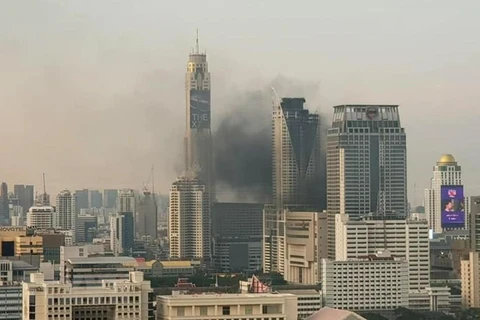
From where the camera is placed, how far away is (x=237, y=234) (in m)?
55.0

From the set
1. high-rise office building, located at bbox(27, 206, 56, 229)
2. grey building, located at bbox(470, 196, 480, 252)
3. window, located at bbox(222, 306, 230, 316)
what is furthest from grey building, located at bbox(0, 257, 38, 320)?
high-rise office building, located at bbox(27, 206, 56, 229)

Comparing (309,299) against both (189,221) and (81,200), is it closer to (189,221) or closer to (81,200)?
(81,200)

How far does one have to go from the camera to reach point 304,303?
35469mm

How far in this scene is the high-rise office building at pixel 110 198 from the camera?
163ft

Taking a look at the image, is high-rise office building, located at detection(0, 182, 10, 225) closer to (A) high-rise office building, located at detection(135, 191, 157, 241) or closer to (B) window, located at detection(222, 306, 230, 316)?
(A) high-rise office building, located at detection(135, 191, 157, 241)

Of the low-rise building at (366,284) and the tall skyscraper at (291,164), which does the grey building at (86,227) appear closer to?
the tall skyscraper at (291,164)

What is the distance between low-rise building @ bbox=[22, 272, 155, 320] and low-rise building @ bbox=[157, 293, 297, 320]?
35 centimetres

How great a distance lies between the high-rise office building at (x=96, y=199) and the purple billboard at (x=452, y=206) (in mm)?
12380

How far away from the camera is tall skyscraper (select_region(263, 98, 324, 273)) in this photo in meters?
49.7

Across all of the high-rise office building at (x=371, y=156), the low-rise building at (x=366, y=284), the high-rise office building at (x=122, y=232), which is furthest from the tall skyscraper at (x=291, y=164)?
the low-rise building at (x=366, y=284)

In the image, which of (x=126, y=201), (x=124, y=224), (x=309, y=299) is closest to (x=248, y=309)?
(x=309, y=299)

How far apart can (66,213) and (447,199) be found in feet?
44.3

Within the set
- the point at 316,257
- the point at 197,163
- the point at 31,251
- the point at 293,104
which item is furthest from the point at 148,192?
the point at 31,251

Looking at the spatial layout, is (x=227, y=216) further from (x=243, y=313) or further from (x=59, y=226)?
(x=243, y=313)
